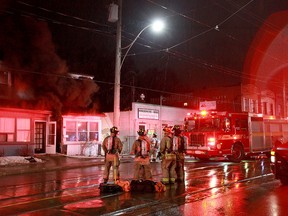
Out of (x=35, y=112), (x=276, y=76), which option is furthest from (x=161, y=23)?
(x=276, y=76)

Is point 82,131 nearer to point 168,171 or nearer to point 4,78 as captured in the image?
point 4,78

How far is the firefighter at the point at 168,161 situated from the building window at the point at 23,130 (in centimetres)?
1238

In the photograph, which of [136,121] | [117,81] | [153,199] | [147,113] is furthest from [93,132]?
[153,199]

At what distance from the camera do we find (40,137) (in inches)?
886

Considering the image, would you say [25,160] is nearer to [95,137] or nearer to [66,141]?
[66,141]

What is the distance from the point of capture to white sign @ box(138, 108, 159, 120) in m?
25.4

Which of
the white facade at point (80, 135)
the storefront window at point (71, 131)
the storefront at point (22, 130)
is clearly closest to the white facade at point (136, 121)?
the white facade at point (80, 135)

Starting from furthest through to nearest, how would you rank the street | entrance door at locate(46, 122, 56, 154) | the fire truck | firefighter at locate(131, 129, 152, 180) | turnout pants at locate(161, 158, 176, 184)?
entrance door at locate(46, 122, 56, 154) < the fire truck < turnout pants at locate(161, 158, 176, 184) < firefighter at locate(131, 129, 152, 180) < the street

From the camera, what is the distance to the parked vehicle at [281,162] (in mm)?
10156

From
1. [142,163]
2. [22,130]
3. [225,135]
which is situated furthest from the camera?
[22,130]

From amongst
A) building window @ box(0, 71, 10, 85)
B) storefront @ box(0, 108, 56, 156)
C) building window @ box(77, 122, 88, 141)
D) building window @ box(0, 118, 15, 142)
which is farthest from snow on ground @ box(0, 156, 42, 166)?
building window @ box(0, 71, 10, 85)

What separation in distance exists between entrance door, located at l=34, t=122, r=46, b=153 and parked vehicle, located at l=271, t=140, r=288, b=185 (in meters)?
15.8

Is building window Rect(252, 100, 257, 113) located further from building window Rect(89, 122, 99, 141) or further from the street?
the street

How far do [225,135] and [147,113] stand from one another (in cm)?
896
